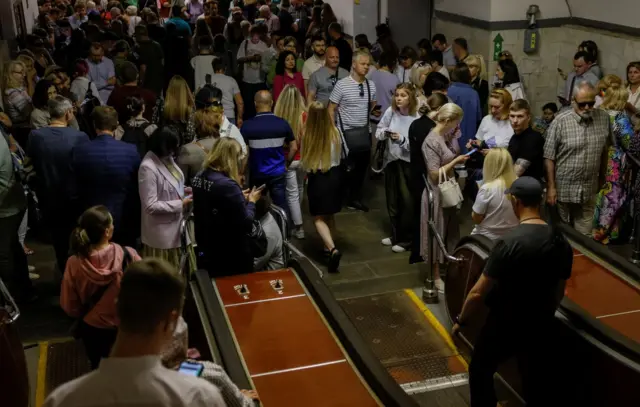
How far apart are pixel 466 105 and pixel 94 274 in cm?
538

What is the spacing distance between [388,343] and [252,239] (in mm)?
1421

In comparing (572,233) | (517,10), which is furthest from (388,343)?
(517,10)

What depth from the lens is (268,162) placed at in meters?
7.77

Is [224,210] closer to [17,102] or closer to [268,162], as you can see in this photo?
[268,162]

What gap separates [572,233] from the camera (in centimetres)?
630

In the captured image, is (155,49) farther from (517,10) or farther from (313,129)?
(517,10)

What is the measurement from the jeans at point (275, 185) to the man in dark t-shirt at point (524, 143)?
2332mm

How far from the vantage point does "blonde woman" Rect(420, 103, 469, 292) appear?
7.00 metres

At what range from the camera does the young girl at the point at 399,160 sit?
8062 mm

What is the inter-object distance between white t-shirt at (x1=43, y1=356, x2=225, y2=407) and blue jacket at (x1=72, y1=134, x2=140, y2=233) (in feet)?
12.5

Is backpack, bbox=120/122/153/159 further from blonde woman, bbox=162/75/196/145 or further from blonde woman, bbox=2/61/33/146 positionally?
blonde woman, bbox=2/61/33/146

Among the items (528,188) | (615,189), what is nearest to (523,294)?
(528,188)

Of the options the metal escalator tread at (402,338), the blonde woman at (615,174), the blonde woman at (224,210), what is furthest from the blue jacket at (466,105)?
the blonde woman at (224,210)

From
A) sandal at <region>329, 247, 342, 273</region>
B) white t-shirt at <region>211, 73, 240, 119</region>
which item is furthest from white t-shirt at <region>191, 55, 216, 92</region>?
sandal at <region>329, 247, 342, 273</region>
